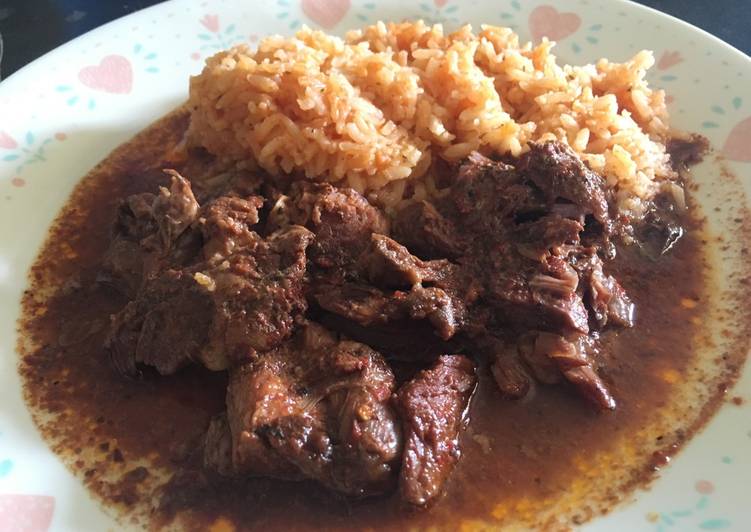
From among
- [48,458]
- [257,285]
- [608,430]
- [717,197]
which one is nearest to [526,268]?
[608,430]

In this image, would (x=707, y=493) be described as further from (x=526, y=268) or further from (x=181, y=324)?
(x=181, y=324)

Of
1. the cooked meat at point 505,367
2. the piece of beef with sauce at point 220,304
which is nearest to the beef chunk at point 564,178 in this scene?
the cooked meat at point 505,367

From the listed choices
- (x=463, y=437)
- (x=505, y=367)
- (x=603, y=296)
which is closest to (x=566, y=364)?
(x=505, y=367)

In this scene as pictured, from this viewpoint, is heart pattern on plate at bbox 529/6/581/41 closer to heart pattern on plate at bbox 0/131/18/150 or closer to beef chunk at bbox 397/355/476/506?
beef chunk at bbox 397/355/476/506

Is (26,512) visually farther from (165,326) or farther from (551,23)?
(551,23)

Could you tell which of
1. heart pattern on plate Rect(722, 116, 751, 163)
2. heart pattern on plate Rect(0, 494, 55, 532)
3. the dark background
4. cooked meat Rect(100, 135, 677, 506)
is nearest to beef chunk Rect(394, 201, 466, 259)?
cooked meat Rect(100, 135, 677, 506)

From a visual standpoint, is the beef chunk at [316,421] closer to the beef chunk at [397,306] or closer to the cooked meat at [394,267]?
the beef chunk at [397,306]
